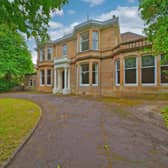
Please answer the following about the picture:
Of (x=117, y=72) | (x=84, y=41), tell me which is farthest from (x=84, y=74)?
(x=117, y=72)

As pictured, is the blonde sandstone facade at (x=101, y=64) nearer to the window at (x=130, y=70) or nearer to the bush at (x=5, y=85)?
the window at (x=130, y=70)

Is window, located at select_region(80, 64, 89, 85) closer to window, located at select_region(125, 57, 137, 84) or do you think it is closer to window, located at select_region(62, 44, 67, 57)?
window, located at select_region(125, 57, 137, 84)

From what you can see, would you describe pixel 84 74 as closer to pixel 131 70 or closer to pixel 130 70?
pixel 130 70

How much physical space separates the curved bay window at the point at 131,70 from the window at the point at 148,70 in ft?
2.50

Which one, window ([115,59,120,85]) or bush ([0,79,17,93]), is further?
bush ([0,79,17,93])

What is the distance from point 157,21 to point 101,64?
12.2 metres

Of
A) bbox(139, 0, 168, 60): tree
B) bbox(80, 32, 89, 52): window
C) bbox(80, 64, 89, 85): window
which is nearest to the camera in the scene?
bbox(139, 0, 168, 60): tree

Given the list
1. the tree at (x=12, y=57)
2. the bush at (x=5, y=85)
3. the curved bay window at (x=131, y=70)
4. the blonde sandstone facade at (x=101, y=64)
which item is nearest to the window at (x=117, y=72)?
the blonde sandstone facade at (x=101, y=64)

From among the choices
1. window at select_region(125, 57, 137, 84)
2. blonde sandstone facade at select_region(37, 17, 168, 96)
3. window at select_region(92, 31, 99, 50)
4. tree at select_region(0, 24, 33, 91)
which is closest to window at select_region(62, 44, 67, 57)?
blonde sandstone facade at select_region(37, 17, 168, 96)

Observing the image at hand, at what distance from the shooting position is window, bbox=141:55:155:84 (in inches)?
568

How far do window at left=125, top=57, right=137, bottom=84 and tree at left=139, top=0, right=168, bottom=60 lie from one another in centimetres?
747

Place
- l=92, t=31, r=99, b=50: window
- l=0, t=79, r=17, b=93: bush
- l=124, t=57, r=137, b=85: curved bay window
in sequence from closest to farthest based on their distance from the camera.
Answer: l=124, t=57, r=137, b=85: curved bay window
l=92, t=31, r=99, b=50: window
l=0, t=79, r=17, b=93: bush

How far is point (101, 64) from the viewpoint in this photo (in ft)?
64.5

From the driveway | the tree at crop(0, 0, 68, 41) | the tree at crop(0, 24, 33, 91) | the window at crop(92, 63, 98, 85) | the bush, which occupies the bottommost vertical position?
the driveway
